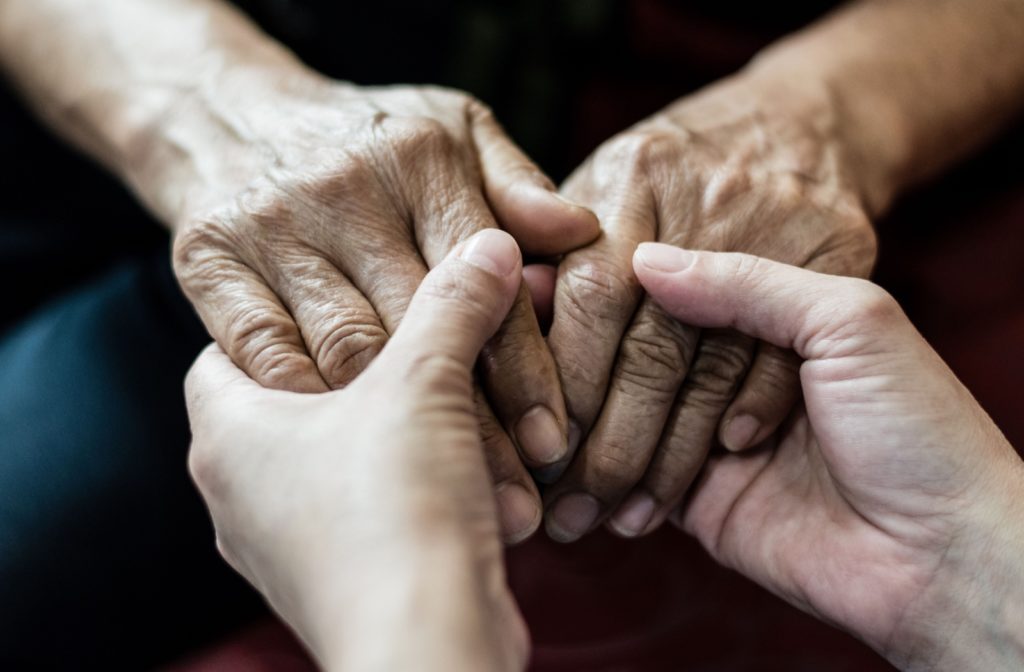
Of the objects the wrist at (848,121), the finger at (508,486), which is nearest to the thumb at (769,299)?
the finger at (508,486)

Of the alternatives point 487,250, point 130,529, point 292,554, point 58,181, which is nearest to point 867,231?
point 487,250

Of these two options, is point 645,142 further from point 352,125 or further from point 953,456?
point 953,456

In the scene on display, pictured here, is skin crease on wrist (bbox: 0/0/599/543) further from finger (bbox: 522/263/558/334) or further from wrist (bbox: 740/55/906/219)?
wrist (bbox: 740/55/906/219)

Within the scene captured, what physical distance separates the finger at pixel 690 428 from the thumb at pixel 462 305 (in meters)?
0.25

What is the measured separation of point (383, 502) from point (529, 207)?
0.44 m

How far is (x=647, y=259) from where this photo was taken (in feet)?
2.79

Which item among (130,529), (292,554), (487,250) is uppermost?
(487,250)

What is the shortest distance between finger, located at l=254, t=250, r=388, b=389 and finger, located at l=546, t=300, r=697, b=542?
25 centimetres

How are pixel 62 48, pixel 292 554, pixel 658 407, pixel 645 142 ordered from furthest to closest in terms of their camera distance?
1. pixel 62 48
2. pixel 645 142
3. pixel 658 407
4. pixel 292 554

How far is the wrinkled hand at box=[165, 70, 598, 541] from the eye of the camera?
0.84 meters

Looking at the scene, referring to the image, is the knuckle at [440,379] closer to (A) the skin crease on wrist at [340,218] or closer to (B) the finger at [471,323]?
(B) the finger at [471,323]

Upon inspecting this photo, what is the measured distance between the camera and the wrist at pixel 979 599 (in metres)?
0.78

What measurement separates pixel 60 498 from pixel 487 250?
0.56 metres

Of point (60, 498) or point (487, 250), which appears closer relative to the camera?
point (487, 250)
